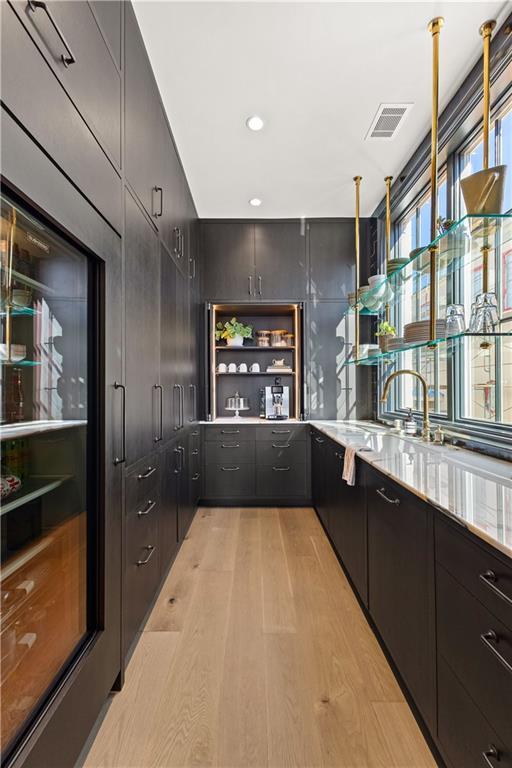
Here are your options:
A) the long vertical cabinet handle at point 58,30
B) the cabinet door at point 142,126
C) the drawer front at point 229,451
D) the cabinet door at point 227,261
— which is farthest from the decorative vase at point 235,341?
the long vertical cabinet handle at point 58,30

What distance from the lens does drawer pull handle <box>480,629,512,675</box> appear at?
891 millimetres

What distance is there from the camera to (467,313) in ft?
8.19

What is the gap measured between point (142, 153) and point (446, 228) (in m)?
1.55

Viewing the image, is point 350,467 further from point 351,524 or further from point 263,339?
point 263,339

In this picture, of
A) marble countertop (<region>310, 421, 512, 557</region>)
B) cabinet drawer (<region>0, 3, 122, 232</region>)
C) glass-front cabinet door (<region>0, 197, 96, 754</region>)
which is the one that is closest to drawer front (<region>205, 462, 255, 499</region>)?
marble countertop (<region>310, 421, 512, 557</region>)

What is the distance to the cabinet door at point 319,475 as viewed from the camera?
10.7ft

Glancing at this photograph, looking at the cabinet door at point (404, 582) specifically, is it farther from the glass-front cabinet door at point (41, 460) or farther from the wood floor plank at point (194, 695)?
the glass-front cabinet door at point (41, 460)

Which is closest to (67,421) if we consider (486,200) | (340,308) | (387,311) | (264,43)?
(486,200)

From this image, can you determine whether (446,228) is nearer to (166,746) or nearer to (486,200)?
(486,200)

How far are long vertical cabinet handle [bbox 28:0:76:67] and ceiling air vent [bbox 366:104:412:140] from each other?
2038mm

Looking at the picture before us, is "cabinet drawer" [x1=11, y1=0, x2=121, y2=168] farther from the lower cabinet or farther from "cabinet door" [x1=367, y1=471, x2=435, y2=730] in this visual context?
the lower cabinet

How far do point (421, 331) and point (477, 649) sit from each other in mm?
1680

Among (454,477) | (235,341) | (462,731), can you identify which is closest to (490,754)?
(462,731)

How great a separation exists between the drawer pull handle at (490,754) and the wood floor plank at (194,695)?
843 millimetres
